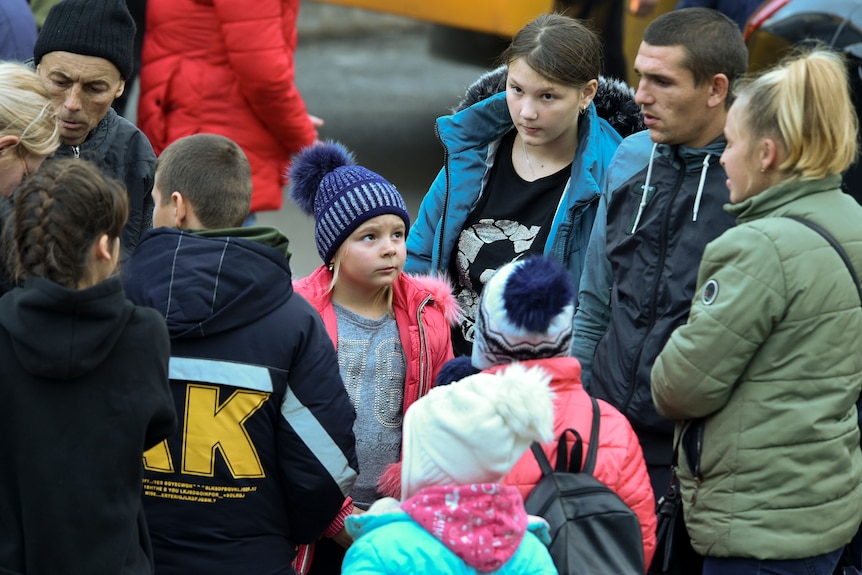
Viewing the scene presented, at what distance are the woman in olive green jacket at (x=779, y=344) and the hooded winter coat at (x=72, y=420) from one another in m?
1.31

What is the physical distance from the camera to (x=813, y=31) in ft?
21.1

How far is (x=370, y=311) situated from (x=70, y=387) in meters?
1.24

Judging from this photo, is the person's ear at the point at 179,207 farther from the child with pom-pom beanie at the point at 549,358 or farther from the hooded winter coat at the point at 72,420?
the child with pom-pom beanie at the point at 549,358

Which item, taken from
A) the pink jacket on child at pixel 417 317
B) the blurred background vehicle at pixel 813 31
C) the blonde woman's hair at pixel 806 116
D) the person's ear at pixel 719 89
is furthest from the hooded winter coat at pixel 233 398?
the blurred background vehicle at pixel 813 31

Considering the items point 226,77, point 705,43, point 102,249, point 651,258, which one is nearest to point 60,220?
point 102,249

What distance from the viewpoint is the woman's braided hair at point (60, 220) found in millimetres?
2516

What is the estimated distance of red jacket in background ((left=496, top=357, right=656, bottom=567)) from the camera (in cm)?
278

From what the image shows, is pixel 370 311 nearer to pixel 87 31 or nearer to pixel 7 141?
pixel 7 141

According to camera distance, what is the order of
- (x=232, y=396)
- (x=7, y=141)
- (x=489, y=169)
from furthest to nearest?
1. (x=489, y=169)
2. (x=7, y=141)
3. (x=232, y=396)

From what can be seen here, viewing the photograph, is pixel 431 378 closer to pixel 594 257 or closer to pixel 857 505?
pixel 594 257

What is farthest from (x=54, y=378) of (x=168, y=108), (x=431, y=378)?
(x=168, y=108)

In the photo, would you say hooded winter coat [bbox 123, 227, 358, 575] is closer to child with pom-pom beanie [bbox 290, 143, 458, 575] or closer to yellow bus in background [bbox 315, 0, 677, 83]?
child with pom-pom beanie [bbox 290, 143, 458, 575]

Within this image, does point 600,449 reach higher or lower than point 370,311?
higher

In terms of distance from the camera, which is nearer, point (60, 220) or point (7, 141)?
point (60, 220)
